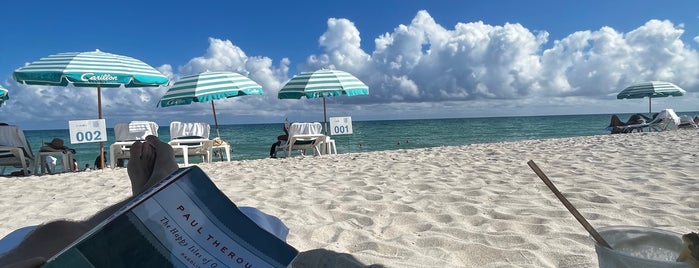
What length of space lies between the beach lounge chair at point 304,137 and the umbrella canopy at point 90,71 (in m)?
2.33

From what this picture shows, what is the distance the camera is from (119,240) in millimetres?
879

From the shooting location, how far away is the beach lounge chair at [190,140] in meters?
6.29

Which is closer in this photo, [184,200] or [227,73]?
[184,200]

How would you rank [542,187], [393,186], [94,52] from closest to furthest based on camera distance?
[542,187], [393,186], [94,52]

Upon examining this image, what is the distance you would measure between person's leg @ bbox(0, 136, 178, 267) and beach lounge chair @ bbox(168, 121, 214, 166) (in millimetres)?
4801

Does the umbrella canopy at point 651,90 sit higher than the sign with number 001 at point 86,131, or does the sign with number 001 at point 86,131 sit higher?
the umbrella canopy at point 651,90

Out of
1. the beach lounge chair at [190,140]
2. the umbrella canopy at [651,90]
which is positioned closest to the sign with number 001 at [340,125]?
the beach lounge chair at [190,140]

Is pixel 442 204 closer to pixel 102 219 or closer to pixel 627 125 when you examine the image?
pixel 102 219

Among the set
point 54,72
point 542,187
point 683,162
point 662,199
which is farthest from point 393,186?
point 54,72

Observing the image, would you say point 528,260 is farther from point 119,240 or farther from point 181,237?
point 119,240

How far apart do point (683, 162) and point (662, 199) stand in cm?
208

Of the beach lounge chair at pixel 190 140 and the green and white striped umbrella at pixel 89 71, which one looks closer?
the green and white striped umbrella at pixel 89 71

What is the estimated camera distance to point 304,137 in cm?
741

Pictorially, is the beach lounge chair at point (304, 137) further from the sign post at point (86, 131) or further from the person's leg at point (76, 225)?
the person's leg at point (76, 225)
